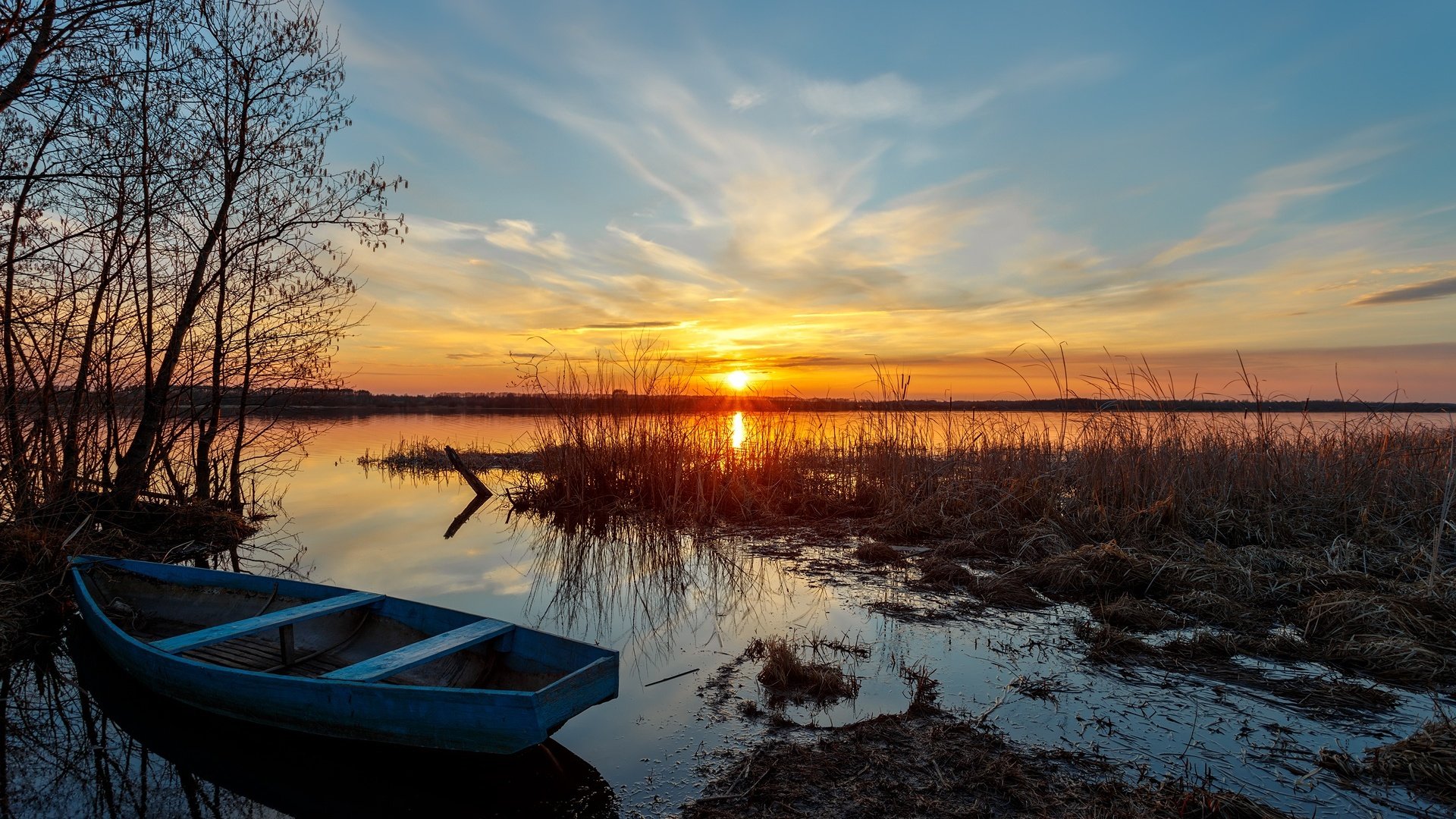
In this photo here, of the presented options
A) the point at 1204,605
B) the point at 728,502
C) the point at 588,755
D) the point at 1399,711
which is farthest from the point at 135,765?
the point at 728,502

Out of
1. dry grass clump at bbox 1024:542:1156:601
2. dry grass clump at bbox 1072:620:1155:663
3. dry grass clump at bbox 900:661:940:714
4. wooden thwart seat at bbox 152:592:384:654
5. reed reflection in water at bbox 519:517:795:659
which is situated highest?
wooden thwart seat at bbox 152:592:384:654

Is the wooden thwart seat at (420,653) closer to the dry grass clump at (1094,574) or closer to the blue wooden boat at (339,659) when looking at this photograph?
the blue wooden boat at (339,659)

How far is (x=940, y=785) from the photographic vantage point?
274 centimetres

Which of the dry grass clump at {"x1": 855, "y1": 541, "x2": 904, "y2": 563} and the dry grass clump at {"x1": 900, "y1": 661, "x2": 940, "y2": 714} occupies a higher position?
the dry grass clump at {"x1": 855, "y1": 541, "x2": 904, "y2": 563}

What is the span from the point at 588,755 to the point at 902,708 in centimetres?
157

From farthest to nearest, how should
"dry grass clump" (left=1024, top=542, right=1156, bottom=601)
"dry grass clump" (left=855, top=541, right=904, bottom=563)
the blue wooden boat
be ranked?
"dry grass clump" (left=855, top=541, right=904, bottom=563)
"dry grass clump" (left=1024, top=542, right=1156, bottom=601)
the blue wooden boat

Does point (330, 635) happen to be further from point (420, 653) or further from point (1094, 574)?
point (1094, 574)

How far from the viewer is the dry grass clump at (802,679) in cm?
365

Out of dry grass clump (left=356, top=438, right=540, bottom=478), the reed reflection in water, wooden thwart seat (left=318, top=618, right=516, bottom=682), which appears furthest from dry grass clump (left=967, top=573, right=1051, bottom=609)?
dry grass clump (left=356, top=438, right=540, bottom=478)

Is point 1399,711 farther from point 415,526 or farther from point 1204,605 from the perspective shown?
point 415,526

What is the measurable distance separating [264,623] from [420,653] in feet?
4.04

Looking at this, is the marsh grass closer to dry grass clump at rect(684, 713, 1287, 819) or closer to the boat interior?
dry grass clump at rect(684, 713, 1287, 819)

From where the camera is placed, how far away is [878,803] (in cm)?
262

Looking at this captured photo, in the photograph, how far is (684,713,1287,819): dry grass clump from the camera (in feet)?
8.34
